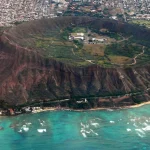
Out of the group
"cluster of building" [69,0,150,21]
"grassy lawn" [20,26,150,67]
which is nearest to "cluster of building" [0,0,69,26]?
"cluster of building" [69,0,150,21]

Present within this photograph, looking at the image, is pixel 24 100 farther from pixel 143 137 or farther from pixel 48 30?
pixel 48 30

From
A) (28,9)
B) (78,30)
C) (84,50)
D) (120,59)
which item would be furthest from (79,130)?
(28,9)

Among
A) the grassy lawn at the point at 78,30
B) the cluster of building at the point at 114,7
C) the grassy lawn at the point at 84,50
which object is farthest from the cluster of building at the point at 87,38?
the cluster of building at the point at 114,7

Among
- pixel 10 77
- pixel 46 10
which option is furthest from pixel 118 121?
pixel 46 10

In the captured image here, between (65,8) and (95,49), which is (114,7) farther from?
(95,49)

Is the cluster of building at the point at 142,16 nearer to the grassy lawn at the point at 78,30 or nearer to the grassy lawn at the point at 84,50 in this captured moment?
the grassy lawn at the point at 78,30

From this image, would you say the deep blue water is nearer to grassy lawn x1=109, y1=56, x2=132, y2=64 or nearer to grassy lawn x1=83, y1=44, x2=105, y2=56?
grassy lawn x1=109, y1=56, x2=132, y2=64
